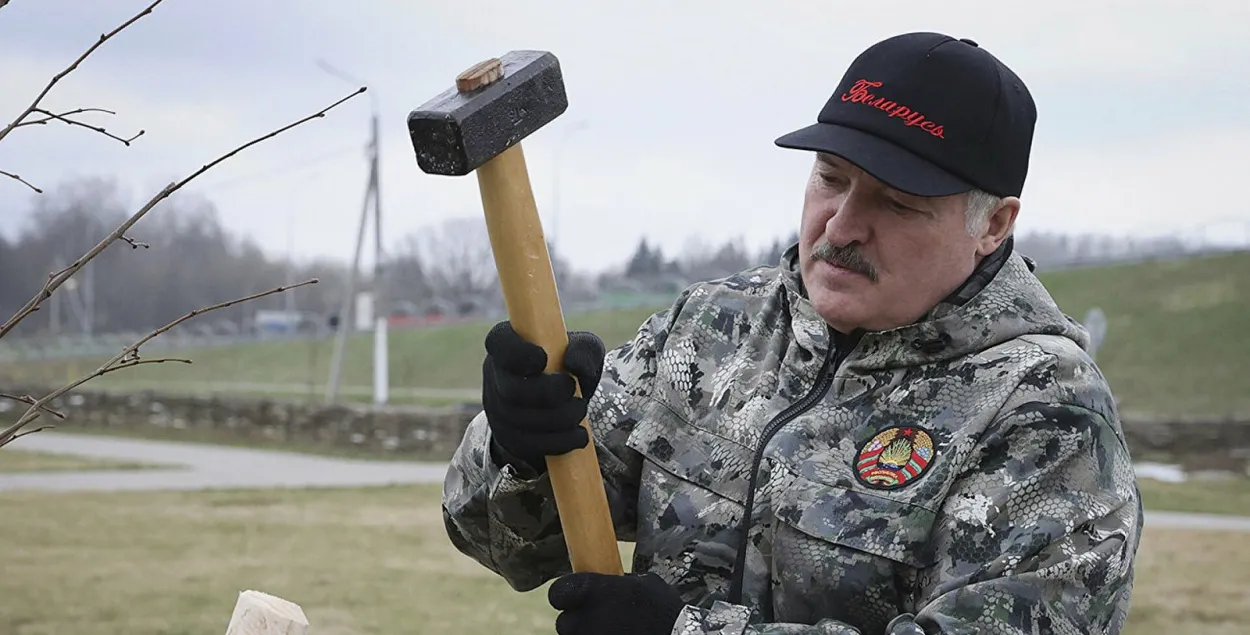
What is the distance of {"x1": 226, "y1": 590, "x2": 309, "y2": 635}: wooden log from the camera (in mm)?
1956

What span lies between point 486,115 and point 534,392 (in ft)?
1.46

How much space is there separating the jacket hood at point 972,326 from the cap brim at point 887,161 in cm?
19

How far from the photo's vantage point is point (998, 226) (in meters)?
2.20

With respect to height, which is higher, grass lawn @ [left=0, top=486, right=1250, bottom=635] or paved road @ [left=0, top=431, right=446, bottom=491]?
grass lawn @ [left=0, top=486, right=1250, bottom=635]

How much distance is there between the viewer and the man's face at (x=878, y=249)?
2107 mm

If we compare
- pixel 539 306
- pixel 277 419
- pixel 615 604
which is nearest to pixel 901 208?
pixel 539 306

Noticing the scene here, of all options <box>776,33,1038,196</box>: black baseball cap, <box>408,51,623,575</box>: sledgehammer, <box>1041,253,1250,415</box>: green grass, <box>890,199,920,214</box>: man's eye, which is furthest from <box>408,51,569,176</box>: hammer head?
<box>1041,253,1250,415</box>: green grass

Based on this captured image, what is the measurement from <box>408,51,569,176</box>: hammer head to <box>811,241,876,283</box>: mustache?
1.60ft

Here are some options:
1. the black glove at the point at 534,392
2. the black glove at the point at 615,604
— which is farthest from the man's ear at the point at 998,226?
the black glove at the point at 615,604

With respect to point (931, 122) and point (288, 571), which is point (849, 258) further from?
point (288, 571)

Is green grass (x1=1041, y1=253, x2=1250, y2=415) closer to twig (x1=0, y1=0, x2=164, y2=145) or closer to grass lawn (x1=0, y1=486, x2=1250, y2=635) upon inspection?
grass lawn (x1=0, y1=486, x2=1250, y2=635)

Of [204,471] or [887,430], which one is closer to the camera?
[887,430]

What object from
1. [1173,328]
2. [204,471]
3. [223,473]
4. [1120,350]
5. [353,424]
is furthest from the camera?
[1173,328]

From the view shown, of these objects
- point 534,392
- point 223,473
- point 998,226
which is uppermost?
point 998,226
